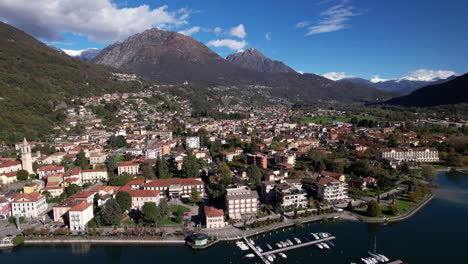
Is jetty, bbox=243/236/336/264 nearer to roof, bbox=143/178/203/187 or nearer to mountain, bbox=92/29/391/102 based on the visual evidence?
roof, bbox=143/178/203/187

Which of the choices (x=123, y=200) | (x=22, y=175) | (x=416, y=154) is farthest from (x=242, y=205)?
(x=416, y=154)

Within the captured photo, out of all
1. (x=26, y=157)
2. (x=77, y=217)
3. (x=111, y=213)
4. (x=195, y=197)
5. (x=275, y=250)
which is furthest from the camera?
(x=26, y=157)

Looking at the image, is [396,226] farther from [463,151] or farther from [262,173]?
[463,151]

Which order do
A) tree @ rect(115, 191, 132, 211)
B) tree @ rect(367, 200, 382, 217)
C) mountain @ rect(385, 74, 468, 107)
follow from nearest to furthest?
tree @ rect(115, 191, 132, 211)
tree @ rect(367, 200, 382, 217)
mountain @ rect(385, 74, 468, 107)

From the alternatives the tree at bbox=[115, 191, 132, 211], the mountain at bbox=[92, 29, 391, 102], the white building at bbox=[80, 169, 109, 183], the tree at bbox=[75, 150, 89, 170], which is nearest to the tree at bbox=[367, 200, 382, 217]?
the tree at bbox=[115, 191, 132, 211]

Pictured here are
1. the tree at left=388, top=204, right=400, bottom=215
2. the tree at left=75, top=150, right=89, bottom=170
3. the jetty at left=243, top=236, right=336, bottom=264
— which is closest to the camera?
the jetty at left=243, top=236, right=336, bottom=264

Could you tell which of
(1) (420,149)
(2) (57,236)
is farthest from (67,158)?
(1) (420,149)

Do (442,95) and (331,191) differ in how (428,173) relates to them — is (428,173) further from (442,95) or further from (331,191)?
(442,95)
